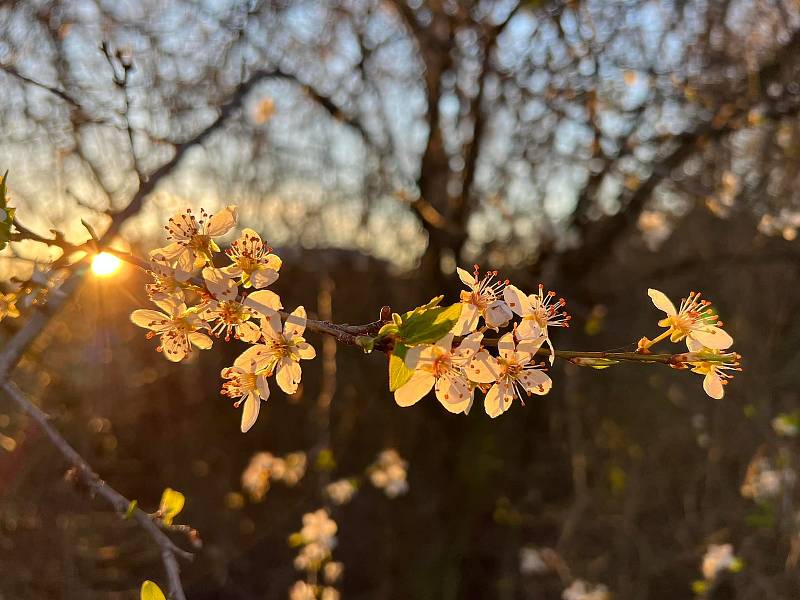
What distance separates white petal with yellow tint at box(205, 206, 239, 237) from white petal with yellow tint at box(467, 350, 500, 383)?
1.29 ft

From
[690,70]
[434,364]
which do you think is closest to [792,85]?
[690,70]

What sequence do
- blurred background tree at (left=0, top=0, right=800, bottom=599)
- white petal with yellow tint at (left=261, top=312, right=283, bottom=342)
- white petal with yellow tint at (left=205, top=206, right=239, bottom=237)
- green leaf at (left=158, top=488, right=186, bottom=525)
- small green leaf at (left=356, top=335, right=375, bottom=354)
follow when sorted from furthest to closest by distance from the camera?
blurred background tree at (left=0, top=0, right=800, bottom=599), green leaf at (left=158, top=488, right=186, bottom=525), white petal with yellow tint at (left=205, top=206, right=239, bottom=237), white petal with yellow tint at (left=261, top=312, right=283, bottom=342), small green leaf at (left=356, top=335, right=375, bottom=354)

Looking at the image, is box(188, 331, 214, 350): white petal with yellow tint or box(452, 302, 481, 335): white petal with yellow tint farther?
box(188, 331, 214, 350): white petal with yellow tint

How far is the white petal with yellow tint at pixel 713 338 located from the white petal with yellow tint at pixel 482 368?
1.15 ft

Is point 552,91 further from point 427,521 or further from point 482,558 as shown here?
point 482,558

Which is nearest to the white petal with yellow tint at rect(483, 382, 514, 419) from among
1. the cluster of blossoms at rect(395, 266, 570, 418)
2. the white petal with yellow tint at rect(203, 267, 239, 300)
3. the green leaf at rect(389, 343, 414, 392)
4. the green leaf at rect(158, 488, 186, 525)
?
the cluster of blossoms at rect(395, 266, 570, 418)

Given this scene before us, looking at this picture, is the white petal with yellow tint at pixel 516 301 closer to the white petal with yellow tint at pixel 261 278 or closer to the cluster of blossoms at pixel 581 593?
the white petal with yellow tint at pixel 261 278

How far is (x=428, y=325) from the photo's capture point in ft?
2.43

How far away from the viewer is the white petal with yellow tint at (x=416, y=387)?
81 cm

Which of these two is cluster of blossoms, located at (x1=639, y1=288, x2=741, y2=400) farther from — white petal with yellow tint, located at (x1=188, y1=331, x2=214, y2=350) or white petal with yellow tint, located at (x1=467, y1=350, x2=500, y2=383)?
white petal with yellow tint, located at (x1=188, y1=331, x2=214, y2=350)

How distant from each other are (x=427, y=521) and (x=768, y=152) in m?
2.45

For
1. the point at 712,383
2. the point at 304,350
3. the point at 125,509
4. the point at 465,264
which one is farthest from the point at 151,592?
the point at 465,264

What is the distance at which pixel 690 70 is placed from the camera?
279 centimetres

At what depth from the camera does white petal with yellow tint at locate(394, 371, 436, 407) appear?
81 cm
